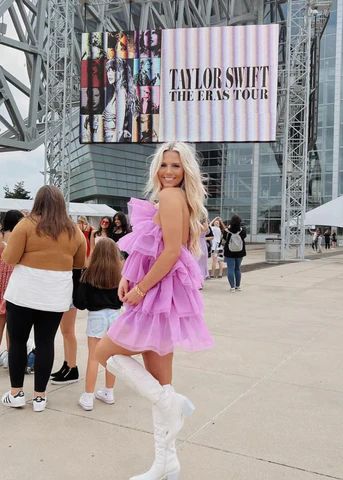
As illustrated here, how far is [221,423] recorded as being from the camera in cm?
380

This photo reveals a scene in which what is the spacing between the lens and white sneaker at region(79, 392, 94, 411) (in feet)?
13.1

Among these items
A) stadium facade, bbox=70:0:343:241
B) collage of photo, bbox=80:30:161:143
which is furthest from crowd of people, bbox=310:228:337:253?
collage of photo, bbox=80:30:161:143

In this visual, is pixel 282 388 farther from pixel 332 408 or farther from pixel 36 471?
pixel 36 471

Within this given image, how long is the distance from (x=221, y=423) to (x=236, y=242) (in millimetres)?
7750

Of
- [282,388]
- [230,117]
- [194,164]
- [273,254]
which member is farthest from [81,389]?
[230,117]

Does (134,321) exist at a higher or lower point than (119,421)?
higher

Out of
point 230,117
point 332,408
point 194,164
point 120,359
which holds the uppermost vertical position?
point 230,117

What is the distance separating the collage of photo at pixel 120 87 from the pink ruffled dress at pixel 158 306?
920 inches

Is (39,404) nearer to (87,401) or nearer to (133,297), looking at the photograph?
(87,401)

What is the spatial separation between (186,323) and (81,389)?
2103 millimetres

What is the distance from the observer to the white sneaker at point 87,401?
4.00 metres

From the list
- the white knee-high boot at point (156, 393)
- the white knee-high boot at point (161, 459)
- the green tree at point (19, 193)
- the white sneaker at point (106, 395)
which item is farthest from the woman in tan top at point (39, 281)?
the green tree at point (19, 193)

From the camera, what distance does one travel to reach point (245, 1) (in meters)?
45.6

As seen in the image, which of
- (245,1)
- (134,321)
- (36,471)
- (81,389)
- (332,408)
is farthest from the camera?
(245,1)
